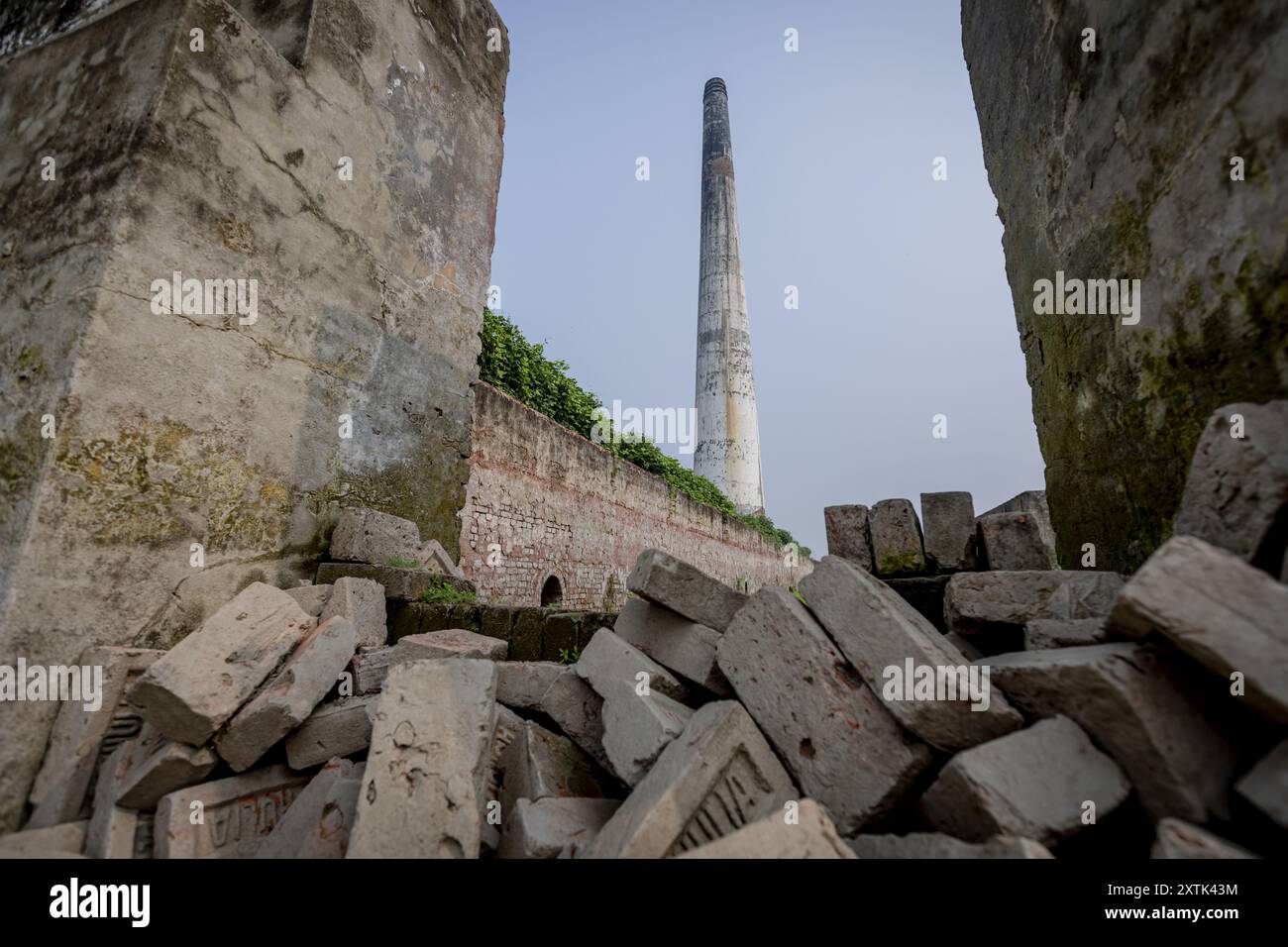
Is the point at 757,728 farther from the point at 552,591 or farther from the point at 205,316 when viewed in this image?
the point at 552,591

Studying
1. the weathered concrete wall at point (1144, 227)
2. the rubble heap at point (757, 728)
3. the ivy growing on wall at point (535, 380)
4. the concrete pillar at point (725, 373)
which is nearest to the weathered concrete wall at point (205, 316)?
the rubble heap at point (757, 728)

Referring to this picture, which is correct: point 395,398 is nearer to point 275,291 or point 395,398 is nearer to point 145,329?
point 275,291

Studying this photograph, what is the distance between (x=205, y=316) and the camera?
316 centimetres

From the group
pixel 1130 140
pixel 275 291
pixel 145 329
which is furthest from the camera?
pixel 275 291

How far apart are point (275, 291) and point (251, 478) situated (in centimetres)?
113

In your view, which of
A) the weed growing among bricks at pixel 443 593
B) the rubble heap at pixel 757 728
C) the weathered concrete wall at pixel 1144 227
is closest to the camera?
the rubble heap at pixel 757 728

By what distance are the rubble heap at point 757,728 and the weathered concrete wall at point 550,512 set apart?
4.06 m

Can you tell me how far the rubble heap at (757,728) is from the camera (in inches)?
57.0

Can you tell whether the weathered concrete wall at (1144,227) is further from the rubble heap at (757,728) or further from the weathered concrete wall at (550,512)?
the weathered concrete wall at (550,512)

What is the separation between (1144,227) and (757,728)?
2406mm

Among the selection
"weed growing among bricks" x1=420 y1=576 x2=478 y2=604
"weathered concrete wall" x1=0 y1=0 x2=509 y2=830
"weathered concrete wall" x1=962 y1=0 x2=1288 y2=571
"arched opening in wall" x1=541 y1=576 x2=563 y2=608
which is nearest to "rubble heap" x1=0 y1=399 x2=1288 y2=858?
"weathered concrete wall" x1=962 y1=0 x2=1288 y2=571
